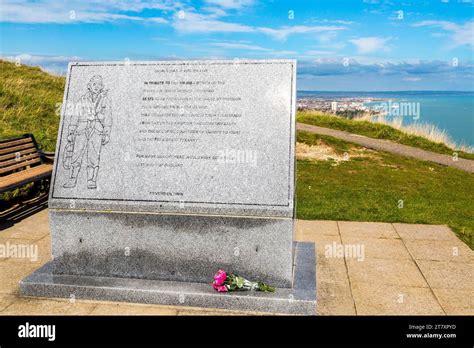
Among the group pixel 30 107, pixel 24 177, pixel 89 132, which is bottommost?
pixel 24 177

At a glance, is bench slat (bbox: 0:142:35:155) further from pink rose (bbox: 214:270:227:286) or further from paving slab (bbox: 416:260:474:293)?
paving slab (bbox: 416:260:474:293)

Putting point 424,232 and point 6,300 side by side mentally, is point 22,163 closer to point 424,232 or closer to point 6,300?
point 6,300

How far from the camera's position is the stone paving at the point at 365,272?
465 centimetres

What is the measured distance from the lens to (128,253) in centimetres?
495

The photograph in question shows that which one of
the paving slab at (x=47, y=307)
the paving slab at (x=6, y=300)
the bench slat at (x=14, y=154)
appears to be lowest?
the paving slab at (x=47, y=307)

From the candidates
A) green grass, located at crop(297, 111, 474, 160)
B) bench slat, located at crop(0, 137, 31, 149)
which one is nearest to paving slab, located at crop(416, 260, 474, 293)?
bench slat, located at crop(0, 137, 31, 149)

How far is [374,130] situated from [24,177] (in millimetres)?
15174

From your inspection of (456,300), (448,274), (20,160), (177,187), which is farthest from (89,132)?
(448,274)

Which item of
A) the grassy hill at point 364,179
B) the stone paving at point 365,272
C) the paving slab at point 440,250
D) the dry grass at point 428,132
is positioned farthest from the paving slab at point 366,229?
the dry grass at point 428,132

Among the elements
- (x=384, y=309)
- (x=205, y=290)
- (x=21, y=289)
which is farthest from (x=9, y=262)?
(x=384, y=309)

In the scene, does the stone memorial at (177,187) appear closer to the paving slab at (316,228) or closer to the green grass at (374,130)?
the paving slab at (316,228)

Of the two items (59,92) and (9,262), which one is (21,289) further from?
(59,92)

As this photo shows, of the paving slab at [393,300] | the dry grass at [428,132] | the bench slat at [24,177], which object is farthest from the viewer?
the dry grass at [428,132]

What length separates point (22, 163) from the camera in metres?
8.47
